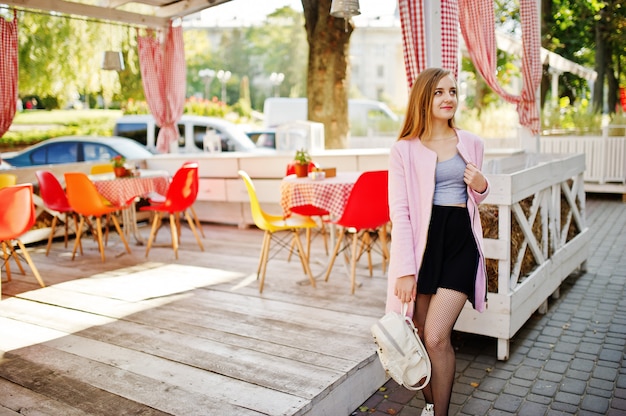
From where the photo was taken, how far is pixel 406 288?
2.70 m

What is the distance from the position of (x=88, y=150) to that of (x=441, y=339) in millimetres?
7996

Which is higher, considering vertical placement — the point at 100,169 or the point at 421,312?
the point at 100,169

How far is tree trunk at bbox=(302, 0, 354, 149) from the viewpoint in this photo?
8.73 m

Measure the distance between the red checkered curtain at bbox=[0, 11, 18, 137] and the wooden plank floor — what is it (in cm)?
209

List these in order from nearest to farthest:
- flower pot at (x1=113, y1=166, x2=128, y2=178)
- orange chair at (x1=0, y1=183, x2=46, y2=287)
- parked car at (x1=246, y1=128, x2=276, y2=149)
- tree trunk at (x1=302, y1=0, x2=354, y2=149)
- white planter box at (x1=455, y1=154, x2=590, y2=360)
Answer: white planter box at (x1=455, y1=154, x2=590, y2=360) → orange chair at (x1=0, y1=183, x2=46, y2=287) → flower pot at (x1=113, y1=166, x2=128, y2=178) → tree trunk at (x1=302, y1=0, x2=354, y2=149) → parked car at (x1=246, y1=128, x2=276, y2=149)

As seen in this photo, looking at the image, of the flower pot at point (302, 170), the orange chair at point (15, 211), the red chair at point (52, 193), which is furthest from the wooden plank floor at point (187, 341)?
the flower pot at point (302, 170)

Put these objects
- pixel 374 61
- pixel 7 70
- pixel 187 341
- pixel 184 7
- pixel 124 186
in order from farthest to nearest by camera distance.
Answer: pixel 374 61 < pixel 184 7 < pixel 7 70 < pixel 124 186 < pixel 187 341

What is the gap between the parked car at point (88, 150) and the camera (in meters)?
9.24

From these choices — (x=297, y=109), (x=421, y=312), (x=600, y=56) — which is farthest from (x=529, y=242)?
(x=297, y=109)

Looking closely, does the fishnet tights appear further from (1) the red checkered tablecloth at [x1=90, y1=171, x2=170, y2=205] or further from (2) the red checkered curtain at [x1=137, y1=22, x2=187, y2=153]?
(2) the red checkered curtain at [x1=137, y1=22, x2=187, y2=153]

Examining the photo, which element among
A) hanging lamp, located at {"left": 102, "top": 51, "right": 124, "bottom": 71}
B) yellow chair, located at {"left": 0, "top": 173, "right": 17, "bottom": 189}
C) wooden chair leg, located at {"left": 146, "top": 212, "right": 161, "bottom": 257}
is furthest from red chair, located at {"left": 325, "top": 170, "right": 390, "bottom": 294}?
hanging lamp, located at {"left": 102, "top": 51, "right": 124, "bottom": 71}

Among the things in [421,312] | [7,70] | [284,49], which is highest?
[284,49]

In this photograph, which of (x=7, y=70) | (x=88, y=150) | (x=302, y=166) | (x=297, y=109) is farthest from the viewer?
(x=297, y=109)

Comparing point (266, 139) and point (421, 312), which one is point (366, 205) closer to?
point (421, 312)
